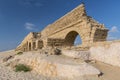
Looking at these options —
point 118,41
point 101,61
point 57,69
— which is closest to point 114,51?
point 118,41

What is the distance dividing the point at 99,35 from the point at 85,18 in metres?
2.57

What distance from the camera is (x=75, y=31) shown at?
52.6 ft

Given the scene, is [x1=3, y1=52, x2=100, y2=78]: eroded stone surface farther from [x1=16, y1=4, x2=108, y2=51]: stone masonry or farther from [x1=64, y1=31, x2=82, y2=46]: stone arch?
[x1=64, y1=31, x2=82, y2=46]: stone arch

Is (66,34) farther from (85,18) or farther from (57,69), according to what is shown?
(57,69)

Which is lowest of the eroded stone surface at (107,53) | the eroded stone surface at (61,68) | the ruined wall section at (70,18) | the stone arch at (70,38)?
the eroded stone surface at (61,68)

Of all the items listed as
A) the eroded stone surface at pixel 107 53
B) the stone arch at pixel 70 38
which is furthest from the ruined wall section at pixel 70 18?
the eroded stone surface at pixel 107 53

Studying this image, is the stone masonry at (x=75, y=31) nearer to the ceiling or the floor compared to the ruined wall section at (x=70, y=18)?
nearer to the floor

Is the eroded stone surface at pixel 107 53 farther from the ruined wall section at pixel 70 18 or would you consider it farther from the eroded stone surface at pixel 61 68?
the ruined wall section at pixel 70 18

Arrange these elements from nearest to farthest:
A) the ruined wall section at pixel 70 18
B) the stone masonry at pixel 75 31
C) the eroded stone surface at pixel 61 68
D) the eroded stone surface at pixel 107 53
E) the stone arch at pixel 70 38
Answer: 1. the eroded stone surface at pixel 61 68
2. the eroded stone surface at pixel 107 53
3. the stone masonry at pixel 75 31
4. the ruined wall section at pixel 70 18
5. the stone arch at pixel 70 38

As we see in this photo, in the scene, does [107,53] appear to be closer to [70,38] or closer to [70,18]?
[70,18]

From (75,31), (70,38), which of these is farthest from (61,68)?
(70,38)

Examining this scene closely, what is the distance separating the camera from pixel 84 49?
35.3ft

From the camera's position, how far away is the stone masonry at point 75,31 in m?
12.4

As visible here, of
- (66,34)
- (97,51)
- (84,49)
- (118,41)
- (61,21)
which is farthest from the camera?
(61,21)
